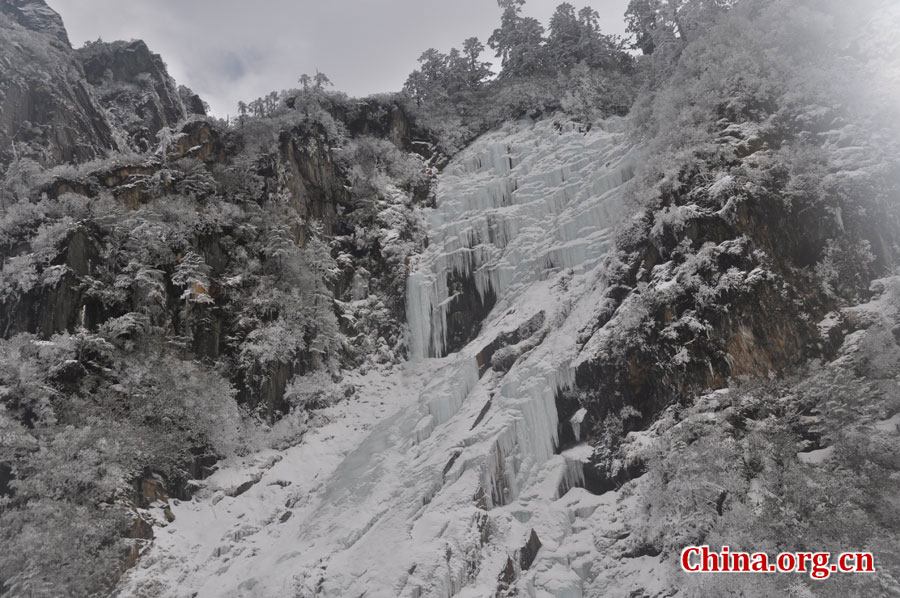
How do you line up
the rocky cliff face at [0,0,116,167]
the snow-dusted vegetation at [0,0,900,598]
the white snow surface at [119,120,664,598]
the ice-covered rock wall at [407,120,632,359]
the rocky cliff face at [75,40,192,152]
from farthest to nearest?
the rocky cliff face at [75,40,192,152] < the rocky cliff face at [0,0,116,167] < the ice-covered rock wall at [407,120,632,359] < the white snow surface at [119,120,664,598] < the snow-dusted vegetation at [0,0,900,598]

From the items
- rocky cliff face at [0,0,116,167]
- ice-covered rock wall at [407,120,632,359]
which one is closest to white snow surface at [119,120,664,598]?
ice-covered rock wall at [407,120,632,359]

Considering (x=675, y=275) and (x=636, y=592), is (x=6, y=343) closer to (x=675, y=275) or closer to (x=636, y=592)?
(x=636, y=592)

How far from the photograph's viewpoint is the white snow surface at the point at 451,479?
18.0 metres

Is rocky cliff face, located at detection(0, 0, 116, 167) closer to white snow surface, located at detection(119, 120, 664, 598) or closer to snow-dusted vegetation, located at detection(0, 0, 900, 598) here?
snow-dusted vegetation, located at detection(0, 0, 900, 598)

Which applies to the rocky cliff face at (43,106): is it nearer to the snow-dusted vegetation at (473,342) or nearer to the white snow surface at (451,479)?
the snow-dusted vegetation at (473,342)

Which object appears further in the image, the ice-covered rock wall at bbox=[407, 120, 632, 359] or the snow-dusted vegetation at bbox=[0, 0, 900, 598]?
the ice-covered rock wall at bbox=[407, 120, 632, 359]

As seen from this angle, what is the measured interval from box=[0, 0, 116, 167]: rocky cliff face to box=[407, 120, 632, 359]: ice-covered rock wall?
22.1 m

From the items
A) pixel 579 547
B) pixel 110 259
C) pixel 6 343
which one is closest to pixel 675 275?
pixel 579 547

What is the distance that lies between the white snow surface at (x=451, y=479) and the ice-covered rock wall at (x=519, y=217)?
11 centimetres

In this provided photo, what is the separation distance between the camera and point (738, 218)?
21734mm

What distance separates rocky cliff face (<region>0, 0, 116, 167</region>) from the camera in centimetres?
3409

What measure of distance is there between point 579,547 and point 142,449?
52.6ft

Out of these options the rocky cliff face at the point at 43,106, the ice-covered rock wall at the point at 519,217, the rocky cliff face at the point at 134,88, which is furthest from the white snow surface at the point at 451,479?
the rocky cliff face at the point at 134,88

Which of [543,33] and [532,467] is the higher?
[543,33]
